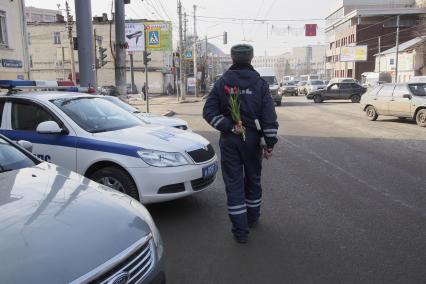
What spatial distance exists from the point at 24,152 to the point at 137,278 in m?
2.07

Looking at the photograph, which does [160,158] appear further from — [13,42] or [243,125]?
[13,42]

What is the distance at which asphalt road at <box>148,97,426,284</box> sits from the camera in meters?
3.86

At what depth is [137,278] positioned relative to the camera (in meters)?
2.46

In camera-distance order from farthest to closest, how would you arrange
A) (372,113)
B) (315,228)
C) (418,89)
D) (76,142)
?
(372,113)
(418,89)
(76,142)
(315,228)

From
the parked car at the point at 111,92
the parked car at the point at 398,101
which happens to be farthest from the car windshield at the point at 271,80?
the parked car at the point at 398,101

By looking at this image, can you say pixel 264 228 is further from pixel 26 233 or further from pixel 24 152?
pixel 26 233

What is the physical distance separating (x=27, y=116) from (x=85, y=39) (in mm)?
6735

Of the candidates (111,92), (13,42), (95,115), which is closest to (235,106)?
(95,115)

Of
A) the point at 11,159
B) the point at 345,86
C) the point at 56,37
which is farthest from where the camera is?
the point at 56,37

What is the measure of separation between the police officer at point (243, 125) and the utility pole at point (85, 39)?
8.51 m

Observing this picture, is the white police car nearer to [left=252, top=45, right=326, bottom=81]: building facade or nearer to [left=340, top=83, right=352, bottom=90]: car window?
[left=340, top=83, right=352, bottom=90]: car window

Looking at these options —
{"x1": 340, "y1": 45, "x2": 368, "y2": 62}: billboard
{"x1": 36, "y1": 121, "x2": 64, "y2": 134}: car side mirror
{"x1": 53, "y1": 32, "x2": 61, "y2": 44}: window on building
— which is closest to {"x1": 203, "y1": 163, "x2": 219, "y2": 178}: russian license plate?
{"x1": 36, "y1": 121, "x2": 64, "y2": 134}: car side mirror

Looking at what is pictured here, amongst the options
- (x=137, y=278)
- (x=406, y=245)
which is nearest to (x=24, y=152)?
(x=137, y=278)

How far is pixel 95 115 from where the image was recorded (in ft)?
19.6
